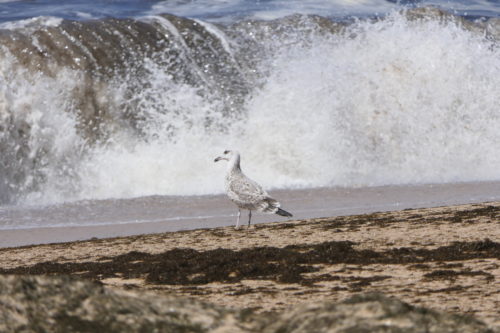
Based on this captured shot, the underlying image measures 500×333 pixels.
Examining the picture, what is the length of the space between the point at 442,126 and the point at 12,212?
8.62m

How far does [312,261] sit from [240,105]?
39.4 feet

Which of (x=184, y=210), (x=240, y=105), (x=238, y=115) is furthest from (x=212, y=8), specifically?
(x=184, y=210)

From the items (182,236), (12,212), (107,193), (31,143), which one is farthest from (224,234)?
(31,143)

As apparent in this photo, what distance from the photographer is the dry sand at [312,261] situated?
5207 millimetres

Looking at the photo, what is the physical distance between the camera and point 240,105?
18.3 meters

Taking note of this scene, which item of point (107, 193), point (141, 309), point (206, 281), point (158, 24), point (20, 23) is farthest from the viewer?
point (158, 24)

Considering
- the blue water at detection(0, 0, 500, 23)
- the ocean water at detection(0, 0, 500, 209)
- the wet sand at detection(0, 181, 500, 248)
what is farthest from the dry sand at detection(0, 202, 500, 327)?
the blue water at detection(0, 0, 500, 23)

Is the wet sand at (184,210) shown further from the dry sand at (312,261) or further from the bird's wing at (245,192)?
the dry sand at (312,261)

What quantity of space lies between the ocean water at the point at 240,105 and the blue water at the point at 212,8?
3686 mm

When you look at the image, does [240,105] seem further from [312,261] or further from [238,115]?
[312,261]

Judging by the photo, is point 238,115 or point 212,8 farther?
point 212,8

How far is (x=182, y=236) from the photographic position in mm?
8820

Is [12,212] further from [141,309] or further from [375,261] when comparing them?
[141,309]

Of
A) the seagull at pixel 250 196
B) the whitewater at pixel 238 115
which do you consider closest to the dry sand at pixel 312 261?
the seagull at pixel 250 196
